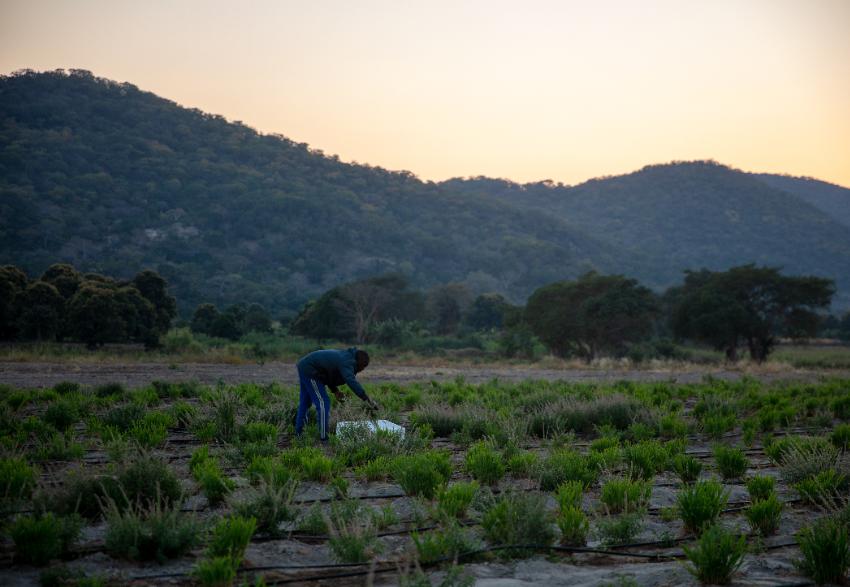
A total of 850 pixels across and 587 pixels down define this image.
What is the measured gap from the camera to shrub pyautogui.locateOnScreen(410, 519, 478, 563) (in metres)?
5.64

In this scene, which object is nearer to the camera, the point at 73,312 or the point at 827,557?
the point at 827,557

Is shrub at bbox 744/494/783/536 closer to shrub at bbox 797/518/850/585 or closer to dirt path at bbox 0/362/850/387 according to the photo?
shrub at bbox 797/518/850/585

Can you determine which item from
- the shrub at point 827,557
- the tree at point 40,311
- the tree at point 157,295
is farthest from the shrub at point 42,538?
the tree at point 157,295

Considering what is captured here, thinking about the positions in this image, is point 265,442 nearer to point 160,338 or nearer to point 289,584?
point 289,584

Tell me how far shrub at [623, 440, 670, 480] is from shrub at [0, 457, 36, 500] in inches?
A: 273

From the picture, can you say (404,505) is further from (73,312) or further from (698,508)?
(73,312)

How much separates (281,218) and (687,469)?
105 meters

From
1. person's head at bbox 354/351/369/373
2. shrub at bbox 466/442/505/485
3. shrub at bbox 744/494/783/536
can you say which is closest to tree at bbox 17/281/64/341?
person's head at bbox 354/351/369/373

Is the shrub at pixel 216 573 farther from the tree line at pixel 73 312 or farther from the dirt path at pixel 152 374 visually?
the tree line at pixel 73 312

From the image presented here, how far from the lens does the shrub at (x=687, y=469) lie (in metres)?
9.06

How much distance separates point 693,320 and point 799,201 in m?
144

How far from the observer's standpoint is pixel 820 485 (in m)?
7.61

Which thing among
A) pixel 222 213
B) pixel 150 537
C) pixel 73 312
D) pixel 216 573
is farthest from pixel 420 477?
pixel 222 213

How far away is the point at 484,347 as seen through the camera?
5547 centimetres
